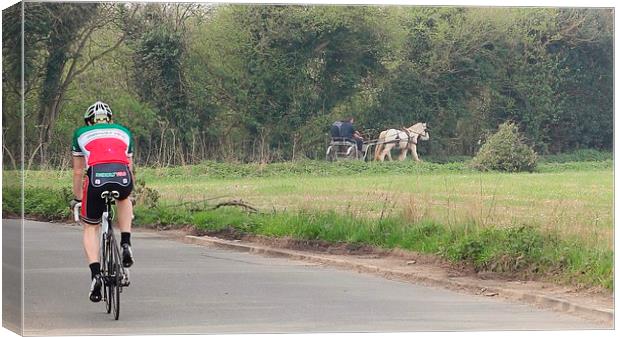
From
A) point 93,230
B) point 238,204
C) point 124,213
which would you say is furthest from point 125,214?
point 238,204

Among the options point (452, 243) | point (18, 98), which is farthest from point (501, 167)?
point (18, 98)

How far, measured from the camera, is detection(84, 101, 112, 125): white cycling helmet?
15.6 metres

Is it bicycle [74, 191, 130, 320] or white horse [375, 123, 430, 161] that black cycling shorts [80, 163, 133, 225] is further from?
white horse [375, 123, 430, 161]

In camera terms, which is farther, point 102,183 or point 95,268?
point 95,268

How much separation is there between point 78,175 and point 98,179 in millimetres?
318

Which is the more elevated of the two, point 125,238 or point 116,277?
point 125,238

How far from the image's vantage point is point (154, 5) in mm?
16594

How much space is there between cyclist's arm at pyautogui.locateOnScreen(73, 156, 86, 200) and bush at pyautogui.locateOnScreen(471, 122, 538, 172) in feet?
13.3

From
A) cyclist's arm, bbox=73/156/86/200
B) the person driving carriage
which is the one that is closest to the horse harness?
the person driving carriage

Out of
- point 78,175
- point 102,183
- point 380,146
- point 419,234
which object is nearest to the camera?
point 102,183

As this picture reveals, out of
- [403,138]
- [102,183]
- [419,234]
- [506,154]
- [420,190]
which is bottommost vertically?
[419,234]

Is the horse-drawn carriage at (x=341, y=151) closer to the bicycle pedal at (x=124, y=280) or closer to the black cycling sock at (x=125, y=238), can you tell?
the black cycling sock at (x=125, y=238)

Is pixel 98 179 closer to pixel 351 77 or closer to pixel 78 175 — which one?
pixel 78 175

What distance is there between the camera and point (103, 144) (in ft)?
49.3
